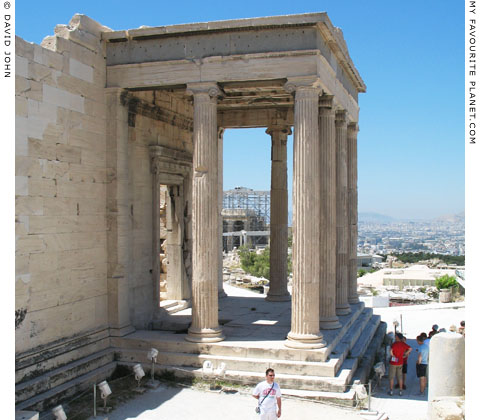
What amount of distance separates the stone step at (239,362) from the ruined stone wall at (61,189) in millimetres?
1138

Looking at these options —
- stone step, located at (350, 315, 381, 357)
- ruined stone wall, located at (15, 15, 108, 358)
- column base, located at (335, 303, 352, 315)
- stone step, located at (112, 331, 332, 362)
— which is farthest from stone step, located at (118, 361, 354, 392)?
column base, located at (335, 303, 352, 315)

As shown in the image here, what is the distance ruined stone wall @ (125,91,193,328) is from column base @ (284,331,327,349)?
4.57 m

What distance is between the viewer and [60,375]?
1282 cm

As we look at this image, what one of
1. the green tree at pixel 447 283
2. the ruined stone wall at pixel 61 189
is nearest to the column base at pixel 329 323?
the ruined stone wall at pixel 61 189

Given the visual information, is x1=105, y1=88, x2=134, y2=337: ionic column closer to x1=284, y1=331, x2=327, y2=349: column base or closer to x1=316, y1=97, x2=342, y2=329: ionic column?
x1=284, y1=331, x2=327, y2=349: column base

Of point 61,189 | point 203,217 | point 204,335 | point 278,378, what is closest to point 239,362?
point 278,378

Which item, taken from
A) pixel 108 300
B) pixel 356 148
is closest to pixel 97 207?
pixel 108 300

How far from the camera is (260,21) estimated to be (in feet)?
45.7

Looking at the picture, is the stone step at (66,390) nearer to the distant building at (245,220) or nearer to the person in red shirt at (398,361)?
the person in red shirt at (398,361)

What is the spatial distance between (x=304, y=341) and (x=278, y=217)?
25.0 ft

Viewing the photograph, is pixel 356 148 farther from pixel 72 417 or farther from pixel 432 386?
pixel 72 417

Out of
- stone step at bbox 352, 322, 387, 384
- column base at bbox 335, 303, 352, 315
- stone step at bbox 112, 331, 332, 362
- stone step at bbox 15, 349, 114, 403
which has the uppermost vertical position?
column base at bbox 335, 303, 352, 315

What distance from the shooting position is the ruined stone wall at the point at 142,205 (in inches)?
626

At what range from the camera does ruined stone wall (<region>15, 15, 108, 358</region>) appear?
12.2 meters
